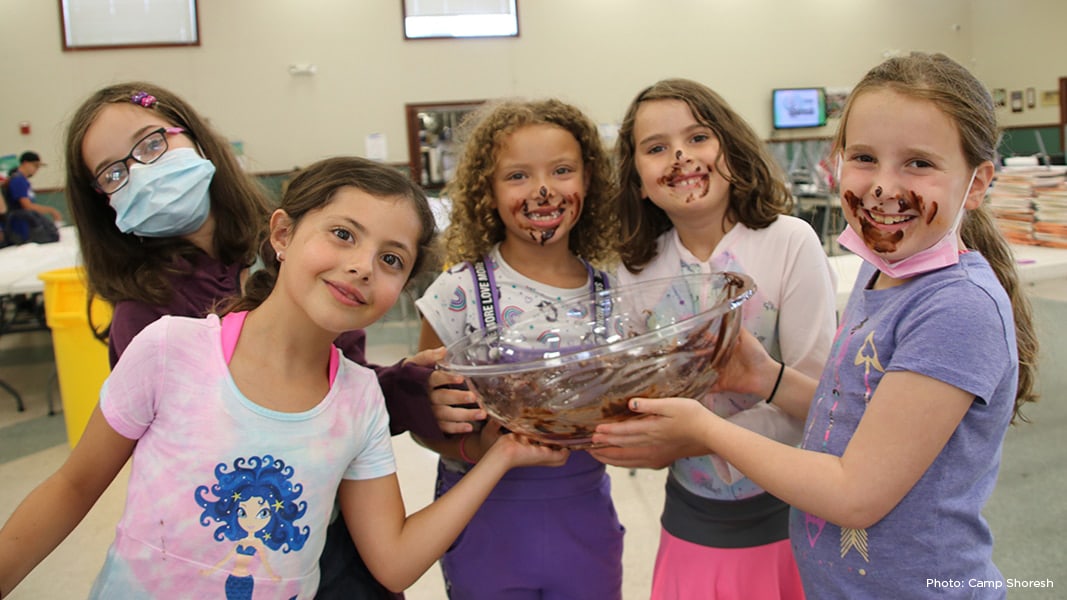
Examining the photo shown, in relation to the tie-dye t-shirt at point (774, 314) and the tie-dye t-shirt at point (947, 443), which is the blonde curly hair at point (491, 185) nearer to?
the tie-dye t-shirt at point (774, 314)

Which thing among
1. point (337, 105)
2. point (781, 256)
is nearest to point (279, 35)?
point (337, 105)

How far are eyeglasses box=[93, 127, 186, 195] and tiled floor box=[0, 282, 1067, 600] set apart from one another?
4.68 ft

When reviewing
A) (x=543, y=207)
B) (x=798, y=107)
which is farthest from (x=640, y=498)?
(x=798, y=107)

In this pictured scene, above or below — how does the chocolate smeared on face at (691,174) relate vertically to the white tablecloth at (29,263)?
above

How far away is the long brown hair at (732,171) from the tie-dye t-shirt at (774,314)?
0.11 ft

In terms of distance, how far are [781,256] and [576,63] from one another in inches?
310

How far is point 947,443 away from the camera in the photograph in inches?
35.1

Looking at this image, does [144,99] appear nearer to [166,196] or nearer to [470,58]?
[166,196]

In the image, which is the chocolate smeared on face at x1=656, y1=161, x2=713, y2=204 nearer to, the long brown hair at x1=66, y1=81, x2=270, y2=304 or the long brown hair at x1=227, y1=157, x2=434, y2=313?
the long brown hair at x1=227, y1=157, x2=434, y2=313

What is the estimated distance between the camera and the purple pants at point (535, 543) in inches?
50.5

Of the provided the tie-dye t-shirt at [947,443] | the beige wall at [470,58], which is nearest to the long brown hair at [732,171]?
the tie-dye t-shirt at [947,443]

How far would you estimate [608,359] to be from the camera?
36.0 inches

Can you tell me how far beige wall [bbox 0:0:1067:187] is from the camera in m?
7.78

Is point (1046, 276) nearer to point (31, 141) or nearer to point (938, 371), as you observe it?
point (938, 371)
